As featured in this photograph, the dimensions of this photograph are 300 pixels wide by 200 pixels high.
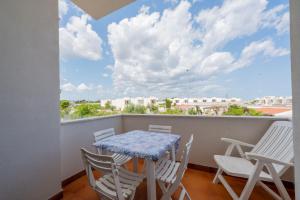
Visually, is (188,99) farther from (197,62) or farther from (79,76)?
(79,76)

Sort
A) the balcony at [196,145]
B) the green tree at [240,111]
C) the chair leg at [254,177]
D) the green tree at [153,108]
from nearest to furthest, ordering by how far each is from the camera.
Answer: the chair leg at [254,177] → the balcony at [196,145] → the green tree at [240,111] → the green tree at [153,108]

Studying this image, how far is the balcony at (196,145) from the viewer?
204cm

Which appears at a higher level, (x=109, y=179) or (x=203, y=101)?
(x=203, y=101)

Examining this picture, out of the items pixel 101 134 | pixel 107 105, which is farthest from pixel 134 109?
pixel 101 134

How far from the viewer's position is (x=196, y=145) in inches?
105

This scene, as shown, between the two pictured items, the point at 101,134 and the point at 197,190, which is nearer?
the point at 197,190

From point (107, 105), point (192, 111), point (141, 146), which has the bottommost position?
point (141, 146)

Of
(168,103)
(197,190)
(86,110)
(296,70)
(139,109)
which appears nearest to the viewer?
(296,70)

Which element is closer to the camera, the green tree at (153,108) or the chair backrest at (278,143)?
the chair backrest at (278,143)

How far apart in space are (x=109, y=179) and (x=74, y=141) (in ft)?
3.71

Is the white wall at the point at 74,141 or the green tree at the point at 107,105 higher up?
the green tree at the point at 107,105

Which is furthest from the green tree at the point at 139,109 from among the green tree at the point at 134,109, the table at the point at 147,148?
the table at the point at 147,148

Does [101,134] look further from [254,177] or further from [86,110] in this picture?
[254,177]

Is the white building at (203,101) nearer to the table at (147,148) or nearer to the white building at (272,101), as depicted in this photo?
the white building at (272,101)
